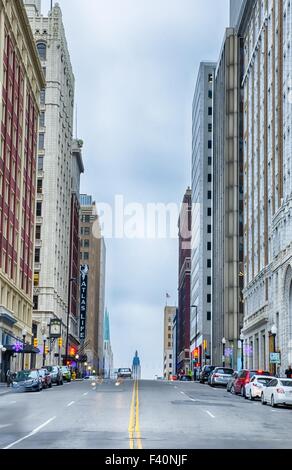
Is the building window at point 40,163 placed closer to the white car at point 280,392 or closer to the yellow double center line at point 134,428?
the white car at point 280,392

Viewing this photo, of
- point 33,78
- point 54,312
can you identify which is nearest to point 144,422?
point 33,78

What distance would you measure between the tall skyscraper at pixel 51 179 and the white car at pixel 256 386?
7011cm

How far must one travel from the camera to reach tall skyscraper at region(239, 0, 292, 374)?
70312 mm

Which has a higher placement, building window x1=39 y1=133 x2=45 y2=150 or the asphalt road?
building window x1=39 y1=133 x2=45 y2=150

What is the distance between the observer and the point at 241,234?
404 feet

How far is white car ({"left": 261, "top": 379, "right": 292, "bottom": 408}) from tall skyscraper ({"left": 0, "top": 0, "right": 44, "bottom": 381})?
34605mm

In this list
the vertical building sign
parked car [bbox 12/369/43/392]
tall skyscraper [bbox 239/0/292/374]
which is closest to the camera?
parked car [bbox 12/369/43/392]

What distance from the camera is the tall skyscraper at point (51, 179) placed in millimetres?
119375

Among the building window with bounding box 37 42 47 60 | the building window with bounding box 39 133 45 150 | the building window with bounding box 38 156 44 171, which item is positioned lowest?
the building window with bounding box 38 156 44 171

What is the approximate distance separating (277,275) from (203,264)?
3547 inches

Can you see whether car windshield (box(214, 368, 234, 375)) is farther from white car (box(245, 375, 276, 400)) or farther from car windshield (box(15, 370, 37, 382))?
white car (box(245, 375, 276, 400))

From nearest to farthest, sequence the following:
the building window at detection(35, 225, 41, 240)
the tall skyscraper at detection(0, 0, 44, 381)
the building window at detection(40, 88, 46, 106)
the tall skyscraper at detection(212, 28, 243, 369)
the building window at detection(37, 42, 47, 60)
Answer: the tall skyscraper at detection(0, 0, 44, 381)
the building window at detection(35, 225, 41, 240)
the tall skyscraper at detection(212, 28, 243, 369)
the building window at detection(40, 88, 46, 106)
the building window at detection(37, 42, 47, 60)

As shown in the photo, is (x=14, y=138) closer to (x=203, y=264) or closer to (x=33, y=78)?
(x=33, y=78)

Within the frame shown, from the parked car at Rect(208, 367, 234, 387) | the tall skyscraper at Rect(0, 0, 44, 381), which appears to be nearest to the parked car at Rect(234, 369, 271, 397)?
the parked car at Rect(208, 367, 234, 387)
